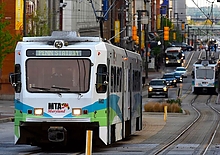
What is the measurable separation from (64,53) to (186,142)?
7.36 m

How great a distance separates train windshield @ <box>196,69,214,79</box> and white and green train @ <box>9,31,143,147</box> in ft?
182

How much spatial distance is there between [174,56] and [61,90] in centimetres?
10304

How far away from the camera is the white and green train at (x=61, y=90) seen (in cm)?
1950

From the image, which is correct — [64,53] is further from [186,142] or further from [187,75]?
[187,75]

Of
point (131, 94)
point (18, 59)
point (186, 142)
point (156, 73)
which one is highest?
point (18, 59)

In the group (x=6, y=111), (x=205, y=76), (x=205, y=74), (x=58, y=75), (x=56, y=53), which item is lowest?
(x=205, y=76)

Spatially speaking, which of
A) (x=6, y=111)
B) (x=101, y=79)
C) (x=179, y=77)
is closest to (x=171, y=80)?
(x=179, y=77)

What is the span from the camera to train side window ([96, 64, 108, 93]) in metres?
19.7

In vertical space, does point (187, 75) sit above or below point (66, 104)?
below

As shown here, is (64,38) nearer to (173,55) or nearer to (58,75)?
(58,75)

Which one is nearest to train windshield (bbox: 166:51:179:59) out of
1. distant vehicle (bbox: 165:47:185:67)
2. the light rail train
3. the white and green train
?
distant vehicle (bbox: 165:47:185:67)

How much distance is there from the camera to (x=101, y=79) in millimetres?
19719

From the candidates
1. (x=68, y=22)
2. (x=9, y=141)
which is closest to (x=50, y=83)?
(x=9, y=141)

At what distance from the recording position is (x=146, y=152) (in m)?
20.5
